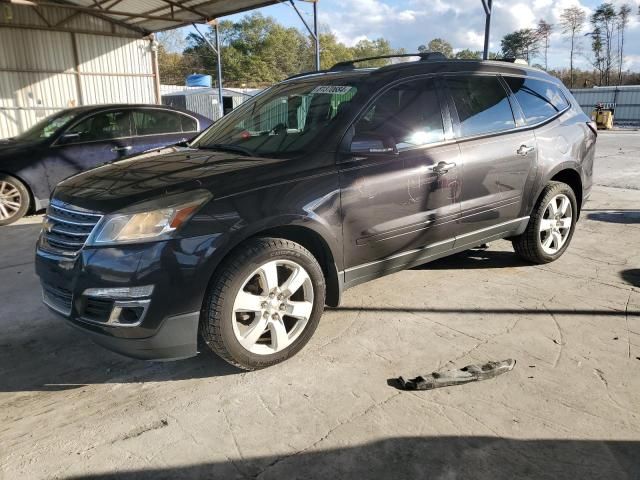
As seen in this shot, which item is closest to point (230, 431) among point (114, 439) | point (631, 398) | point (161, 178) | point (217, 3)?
point (114, 439)

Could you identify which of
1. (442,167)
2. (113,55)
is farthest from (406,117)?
(113,55)

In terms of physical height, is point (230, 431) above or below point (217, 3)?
below

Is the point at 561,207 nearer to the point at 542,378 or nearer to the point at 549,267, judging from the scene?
the point at 549,267

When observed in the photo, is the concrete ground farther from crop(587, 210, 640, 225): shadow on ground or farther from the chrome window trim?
crop(587, 210, 640, 225): shadow on ground

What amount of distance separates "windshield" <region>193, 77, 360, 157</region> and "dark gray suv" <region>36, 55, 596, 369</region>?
0.6 inches

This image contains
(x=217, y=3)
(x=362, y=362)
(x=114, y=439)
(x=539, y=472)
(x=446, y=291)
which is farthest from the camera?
(x=217, y=3)

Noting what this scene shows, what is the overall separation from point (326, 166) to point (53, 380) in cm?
209

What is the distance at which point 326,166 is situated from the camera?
3275mm

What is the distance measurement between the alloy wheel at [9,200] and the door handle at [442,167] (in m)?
6.04

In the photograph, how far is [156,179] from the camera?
3.06 metres

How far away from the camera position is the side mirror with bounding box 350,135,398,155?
3.35m

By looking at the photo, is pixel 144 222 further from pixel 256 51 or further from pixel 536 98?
pixel 256 51

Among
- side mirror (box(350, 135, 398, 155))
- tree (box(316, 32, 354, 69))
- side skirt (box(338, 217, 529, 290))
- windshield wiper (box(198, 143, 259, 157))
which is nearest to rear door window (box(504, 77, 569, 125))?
side skirt (box(338, 217, 529, 290))

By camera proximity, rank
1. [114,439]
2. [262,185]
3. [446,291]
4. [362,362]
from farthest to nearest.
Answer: [446,291] → [362,362] → [262,185] → [114,439]
